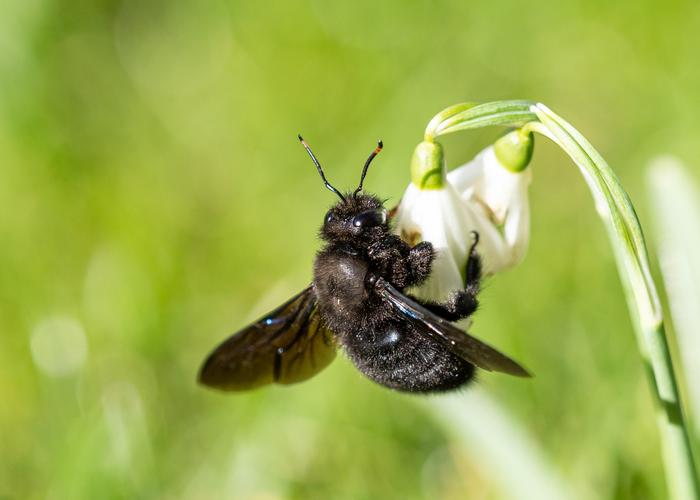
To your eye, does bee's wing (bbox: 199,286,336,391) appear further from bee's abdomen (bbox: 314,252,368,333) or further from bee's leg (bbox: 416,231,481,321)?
bee's leg (bbox: 416,231,481,321)

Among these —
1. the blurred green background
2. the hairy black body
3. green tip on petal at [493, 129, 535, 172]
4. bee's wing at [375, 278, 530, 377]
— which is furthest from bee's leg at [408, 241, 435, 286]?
the blurred green background

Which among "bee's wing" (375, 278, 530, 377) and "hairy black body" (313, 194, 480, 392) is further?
"hairy black body" (313, 194, 480, 392)

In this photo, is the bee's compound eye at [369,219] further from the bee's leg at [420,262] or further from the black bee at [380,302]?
the bee's leg at [420,262]

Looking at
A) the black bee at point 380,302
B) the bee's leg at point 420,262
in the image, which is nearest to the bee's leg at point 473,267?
the black bee at point 380,302

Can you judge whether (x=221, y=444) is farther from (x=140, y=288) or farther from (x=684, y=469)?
(x=684, y=469)

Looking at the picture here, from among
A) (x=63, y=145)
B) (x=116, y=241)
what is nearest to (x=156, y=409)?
(x=116, y=241)

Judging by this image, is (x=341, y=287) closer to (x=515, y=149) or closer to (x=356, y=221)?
(x=356, y=221)
